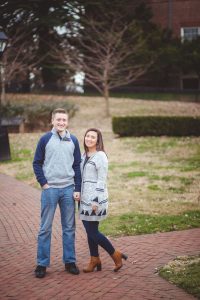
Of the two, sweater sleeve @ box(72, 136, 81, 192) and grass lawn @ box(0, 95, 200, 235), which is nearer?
sweater sleeve @ box(72, 136, 81, 192)

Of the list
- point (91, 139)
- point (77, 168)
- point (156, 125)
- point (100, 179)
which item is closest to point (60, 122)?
point (91, 139)

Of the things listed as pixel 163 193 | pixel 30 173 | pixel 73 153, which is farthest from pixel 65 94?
pixel 73 153

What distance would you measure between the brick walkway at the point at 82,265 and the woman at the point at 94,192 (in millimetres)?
311

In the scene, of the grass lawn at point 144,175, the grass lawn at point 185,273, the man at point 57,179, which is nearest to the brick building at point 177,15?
the grass lawn at point 144,175

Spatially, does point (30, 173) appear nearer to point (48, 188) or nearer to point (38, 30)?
point (48, 188)

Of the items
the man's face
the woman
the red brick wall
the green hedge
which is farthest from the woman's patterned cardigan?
the red brick wall

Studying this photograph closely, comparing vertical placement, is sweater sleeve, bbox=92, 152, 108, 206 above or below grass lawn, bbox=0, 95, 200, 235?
above

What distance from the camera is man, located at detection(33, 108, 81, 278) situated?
5.00 m

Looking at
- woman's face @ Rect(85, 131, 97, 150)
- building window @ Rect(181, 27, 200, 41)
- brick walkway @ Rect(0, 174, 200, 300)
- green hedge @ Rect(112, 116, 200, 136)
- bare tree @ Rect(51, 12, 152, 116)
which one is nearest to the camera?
brick walkway @ Rect(0, 174, 200, 300)

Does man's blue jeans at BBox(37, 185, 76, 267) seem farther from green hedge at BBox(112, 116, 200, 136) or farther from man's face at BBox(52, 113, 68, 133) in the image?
green hedge at BBox(112, 116, 200, 136)

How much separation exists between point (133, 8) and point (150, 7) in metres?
1.66

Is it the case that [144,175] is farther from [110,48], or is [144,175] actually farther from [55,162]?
[110,48]

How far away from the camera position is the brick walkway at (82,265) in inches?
179

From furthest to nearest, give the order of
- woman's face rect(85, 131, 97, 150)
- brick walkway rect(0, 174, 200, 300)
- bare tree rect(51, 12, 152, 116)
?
bare tree rect(51, 12, 152, 116) < woman's face rect(85, 131, 97, 150) < brick walkway rect(0, 174, 200, 300)
